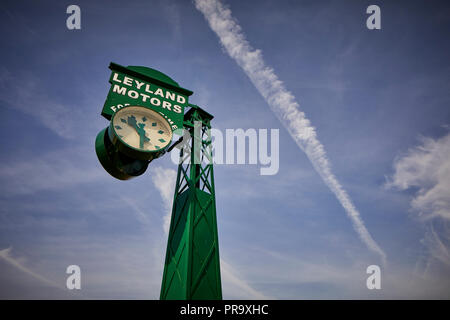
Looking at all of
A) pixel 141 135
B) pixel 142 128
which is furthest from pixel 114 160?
pixel 142 128

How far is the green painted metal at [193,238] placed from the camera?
802 cm

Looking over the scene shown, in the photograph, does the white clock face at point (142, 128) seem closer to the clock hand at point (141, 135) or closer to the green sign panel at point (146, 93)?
Answer: the clock hand at point (141, 135)

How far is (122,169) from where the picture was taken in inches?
314

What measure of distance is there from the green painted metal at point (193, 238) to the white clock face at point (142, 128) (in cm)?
165

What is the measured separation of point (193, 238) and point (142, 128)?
3.92 metres

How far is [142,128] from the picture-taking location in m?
8.31

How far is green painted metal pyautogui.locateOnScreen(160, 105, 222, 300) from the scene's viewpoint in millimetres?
8016

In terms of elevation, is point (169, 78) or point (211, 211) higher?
point (169, 78)

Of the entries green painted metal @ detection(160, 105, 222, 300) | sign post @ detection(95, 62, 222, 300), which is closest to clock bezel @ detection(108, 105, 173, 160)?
sign post @ detection(95, 62, 222, 300)

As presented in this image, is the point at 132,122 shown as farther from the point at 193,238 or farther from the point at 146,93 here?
the point at 193,238

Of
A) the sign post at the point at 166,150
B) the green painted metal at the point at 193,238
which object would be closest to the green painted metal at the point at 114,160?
the sign post at the point at 166,150
